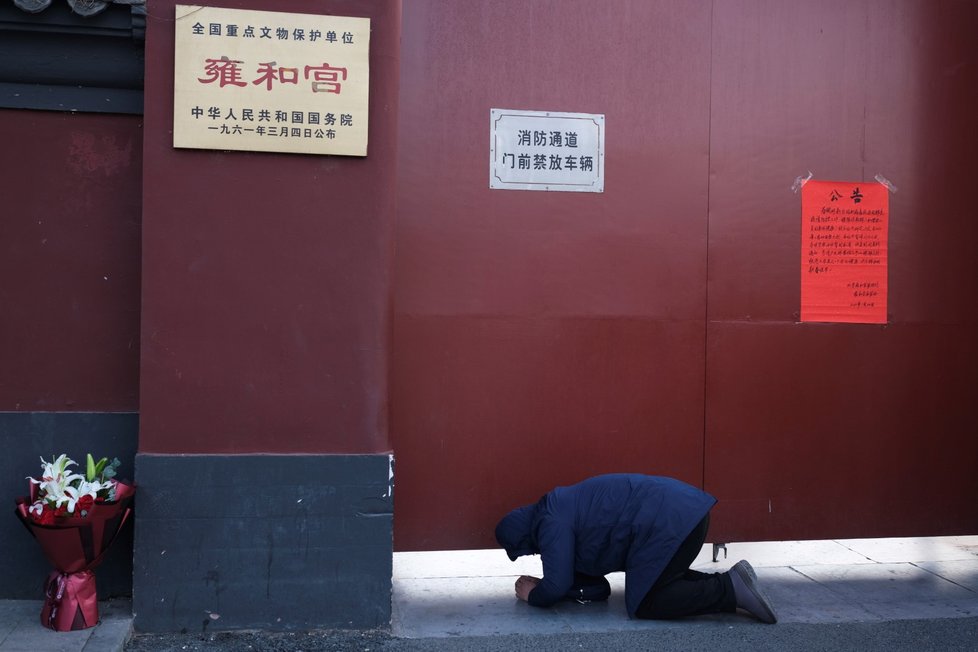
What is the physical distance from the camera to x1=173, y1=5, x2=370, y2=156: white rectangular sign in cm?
443

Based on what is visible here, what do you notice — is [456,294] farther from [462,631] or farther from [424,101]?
[462,631]

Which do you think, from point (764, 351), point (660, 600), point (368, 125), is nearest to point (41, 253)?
point (368, 125)

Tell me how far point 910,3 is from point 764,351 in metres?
2.33

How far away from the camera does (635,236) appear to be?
545 cm

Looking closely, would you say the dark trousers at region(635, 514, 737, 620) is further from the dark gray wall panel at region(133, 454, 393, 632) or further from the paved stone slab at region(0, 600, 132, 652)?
the paved stone slab at region(0, 600, 132, 652)

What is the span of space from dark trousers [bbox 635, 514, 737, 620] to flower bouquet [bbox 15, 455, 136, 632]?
2580 mm

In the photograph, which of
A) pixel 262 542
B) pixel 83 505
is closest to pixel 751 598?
pixel 262 542

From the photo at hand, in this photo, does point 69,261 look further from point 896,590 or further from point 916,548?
point 916,548

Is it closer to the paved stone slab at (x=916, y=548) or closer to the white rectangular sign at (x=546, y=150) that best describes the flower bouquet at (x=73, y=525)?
the white rectangular sign at (x=546, y=150)

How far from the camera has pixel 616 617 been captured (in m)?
4.81

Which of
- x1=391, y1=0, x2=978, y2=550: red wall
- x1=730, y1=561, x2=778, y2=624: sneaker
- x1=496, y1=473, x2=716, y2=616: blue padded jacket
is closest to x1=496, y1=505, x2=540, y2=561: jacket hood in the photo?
x1=496, y1=473, x2=716, y2=616: blue padded jacket

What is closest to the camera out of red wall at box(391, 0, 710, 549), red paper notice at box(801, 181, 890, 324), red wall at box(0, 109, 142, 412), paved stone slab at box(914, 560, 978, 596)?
red wall at box(0, 109, 142, 412)

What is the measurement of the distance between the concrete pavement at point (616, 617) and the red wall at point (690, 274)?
28 centimetres

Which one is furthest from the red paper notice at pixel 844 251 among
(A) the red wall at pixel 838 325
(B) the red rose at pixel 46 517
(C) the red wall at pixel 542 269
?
(B) the red rose at pixel 46 517
